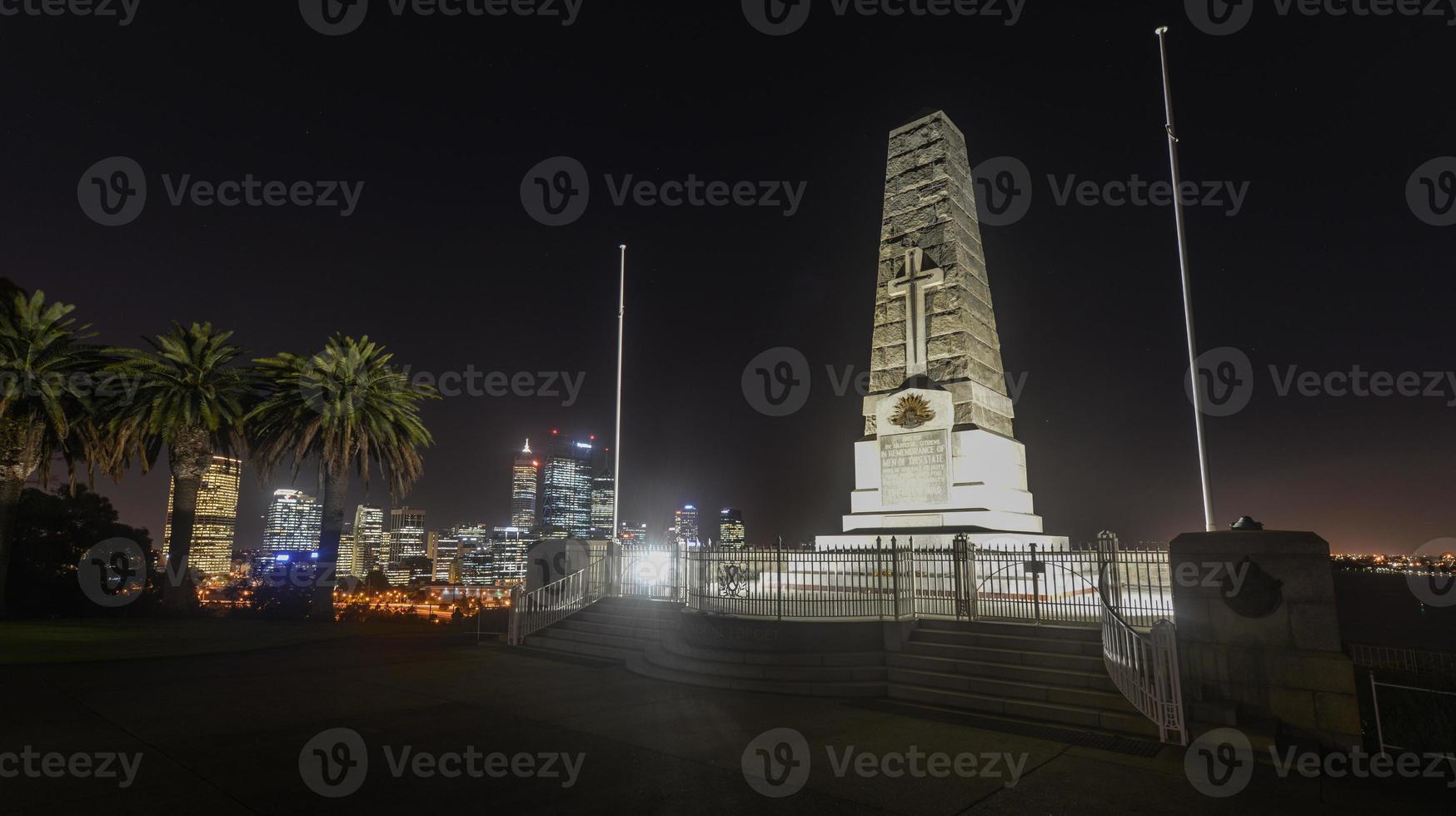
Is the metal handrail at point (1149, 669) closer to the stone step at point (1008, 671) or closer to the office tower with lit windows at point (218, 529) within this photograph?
the stone step at point (1008, 671)

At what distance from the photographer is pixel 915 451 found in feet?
63.2

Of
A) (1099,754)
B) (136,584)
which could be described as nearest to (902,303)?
(1099,754)

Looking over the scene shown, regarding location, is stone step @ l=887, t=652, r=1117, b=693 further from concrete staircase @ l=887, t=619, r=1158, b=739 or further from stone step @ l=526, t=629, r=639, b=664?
stone step @ l=526, t=629, r=639, b=664

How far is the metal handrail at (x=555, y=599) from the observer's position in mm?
16828

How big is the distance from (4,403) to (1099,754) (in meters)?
29.2

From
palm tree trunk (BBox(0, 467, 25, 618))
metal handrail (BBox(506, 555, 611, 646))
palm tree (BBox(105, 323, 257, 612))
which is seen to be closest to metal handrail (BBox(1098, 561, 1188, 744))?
metal handrail (BBox(506, 555, 611, 646))

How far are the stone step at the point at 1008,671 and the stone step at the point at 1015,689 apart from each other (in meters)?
0.08

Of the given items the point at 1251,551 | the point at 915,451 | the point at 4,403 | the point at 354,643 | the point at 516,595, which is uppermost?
the point at 4,403

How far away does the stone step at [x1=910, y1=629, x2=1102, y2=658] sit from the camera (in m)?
10.5

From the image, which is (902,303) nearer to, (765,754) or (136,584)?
(765,754)

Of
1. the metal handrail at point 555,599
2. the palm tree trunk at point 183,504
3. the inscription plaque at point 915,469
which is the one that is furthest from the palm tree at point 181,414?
the inscription plaque at point 915,469

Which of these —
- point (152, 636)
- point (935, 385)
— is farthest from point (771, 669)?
point (152, 636)

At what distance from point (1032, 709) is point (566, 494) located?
8398 centimetres

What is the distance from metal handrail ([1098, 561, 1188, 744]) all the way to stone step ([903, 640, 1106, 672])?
0.44 meters
